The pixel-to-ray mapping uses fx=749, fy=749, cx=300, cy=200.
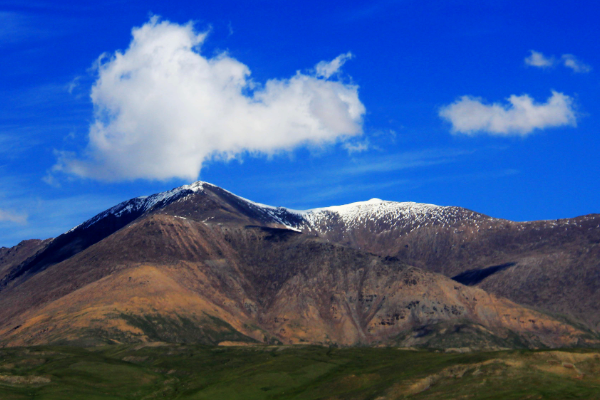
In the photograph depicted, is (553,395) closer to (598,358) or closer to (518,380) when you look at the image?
(518,380)

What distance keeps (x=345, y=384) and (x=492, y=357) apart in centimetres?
3908

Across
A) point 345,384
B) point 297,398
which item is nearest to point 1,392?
point 297,398

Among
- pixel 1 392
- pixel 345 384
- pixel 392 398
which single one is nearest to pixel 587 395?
pixel 392 398

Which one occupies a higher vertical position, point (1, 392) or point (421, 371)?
point (1, 392)

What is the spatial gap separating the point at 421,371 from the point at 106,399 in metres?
83.6

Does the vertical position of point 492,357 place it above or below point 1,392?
below

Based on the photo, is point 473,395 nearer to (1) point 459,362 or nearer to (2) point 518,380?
(2) point 518,380

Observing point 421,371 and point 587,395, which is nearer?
point 587,395

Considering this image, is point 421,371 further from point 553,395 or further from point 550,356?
point 553,395

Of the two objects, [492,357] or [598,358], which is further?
[492,357]

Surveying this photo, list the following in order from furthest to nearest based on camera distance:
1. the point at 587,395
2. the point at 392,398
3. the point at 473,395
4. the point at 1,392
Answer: the point at 1,392 < the point at 392,398 < the point at 473,395 < the point at 587,395

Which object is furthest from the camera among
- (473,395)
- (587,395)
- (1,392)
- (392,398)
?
(1,392)

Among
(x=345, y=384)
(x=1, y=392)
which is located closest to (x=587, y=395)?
(x=345, y=384)

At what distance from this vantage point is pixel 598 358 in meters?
177
